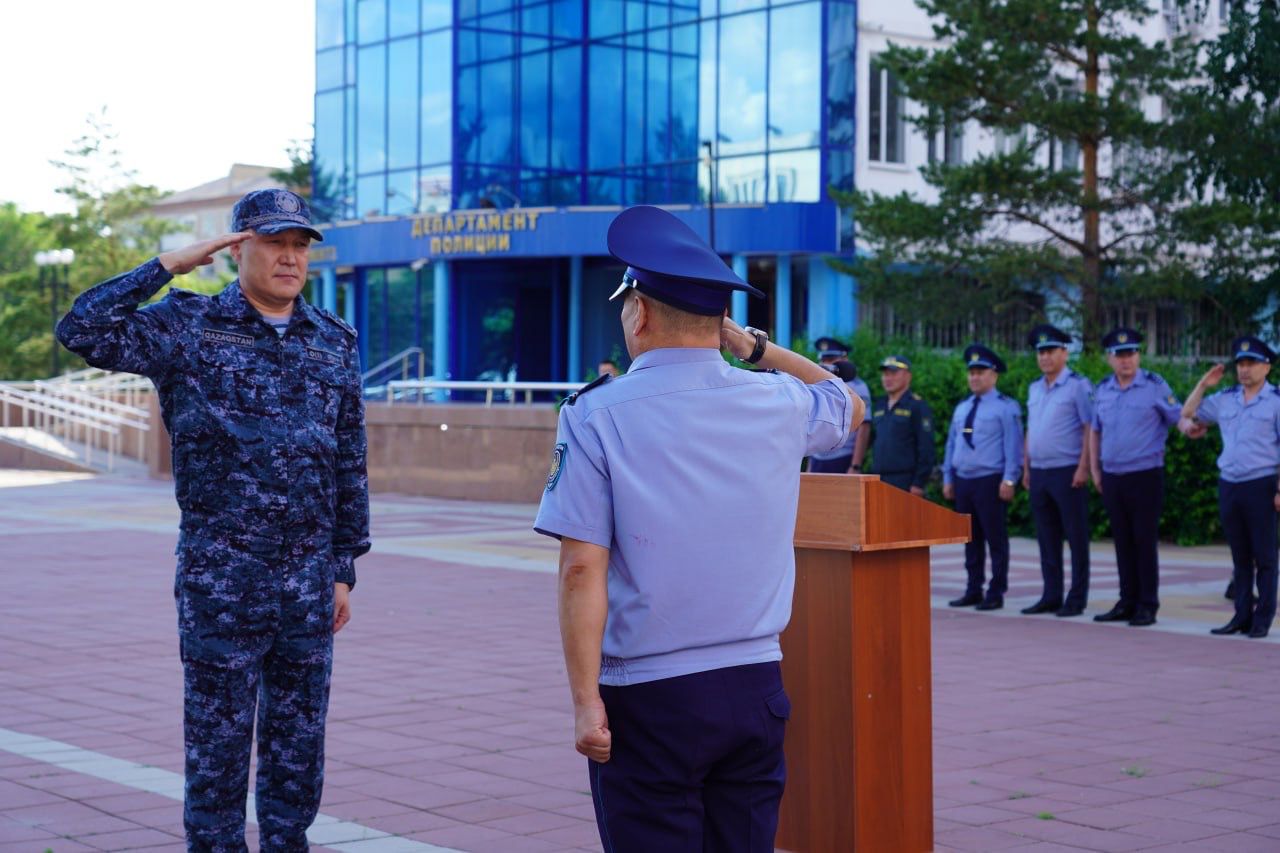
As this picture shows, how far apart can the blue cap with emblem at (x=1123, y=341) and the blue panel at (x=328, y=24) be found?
3447 cm

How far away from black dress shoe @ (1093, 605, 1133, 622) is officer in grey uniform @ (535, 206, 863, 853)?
30.0ft

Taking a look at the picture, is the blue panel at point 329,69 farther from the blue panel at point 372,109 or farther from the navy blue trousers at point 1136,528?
the navy blue trousers at point 1136,528

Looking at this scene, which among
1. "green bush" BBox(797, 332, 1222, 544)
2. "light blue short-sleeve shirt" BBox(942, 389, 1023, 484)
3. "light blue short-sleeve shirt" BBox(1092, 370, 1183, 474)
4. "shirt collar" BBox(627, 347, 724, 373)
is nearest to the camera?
"shirt collar" BBox(627, 347, 724, 373)

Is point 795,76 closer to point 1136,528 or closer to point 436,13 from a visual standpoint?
point 436,13

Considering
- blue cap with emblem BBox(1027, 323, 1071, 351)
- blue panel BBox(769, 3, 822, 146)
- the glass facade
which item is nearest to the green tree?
blue panel BBox(769, 3, 822, 146)

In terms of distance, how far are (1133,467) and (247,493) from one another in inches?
352

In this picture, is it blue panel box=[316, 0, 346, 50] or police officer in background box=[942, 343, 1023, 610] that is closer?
police officer in background box=[942, 343, 1023, 610]

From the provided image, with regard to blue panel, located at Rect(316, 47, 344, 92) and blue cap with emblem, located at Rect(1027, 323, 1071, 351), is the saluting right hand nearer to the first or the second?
blue cap with emblem, located at Rect(1027, 323, 1071, 351)

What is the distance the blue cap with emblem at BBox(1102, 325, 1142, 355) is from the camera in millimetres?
12250

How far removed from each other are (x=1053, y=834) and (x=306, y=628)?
296cm

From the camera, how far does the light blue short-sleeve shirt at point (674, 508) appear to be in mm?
3357

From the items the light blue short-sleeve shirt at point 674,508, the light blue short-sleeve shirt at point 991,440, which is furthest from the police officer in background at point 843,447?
the light blue short-sleeve shirt at point 674,508

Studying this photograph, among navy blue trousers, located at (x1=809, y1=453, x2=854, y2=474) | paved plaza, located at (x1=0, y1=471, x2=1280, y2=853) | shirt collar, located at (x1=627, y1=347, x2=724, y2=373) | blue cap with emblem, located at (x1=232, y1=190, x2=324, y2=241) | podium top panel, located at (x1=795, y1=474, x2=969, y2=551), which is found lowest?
paved plaza, located at (x1=0, y1=471, x2=1280, y2=853)

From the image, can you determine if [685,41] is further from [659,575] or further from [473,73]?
[659,575]
